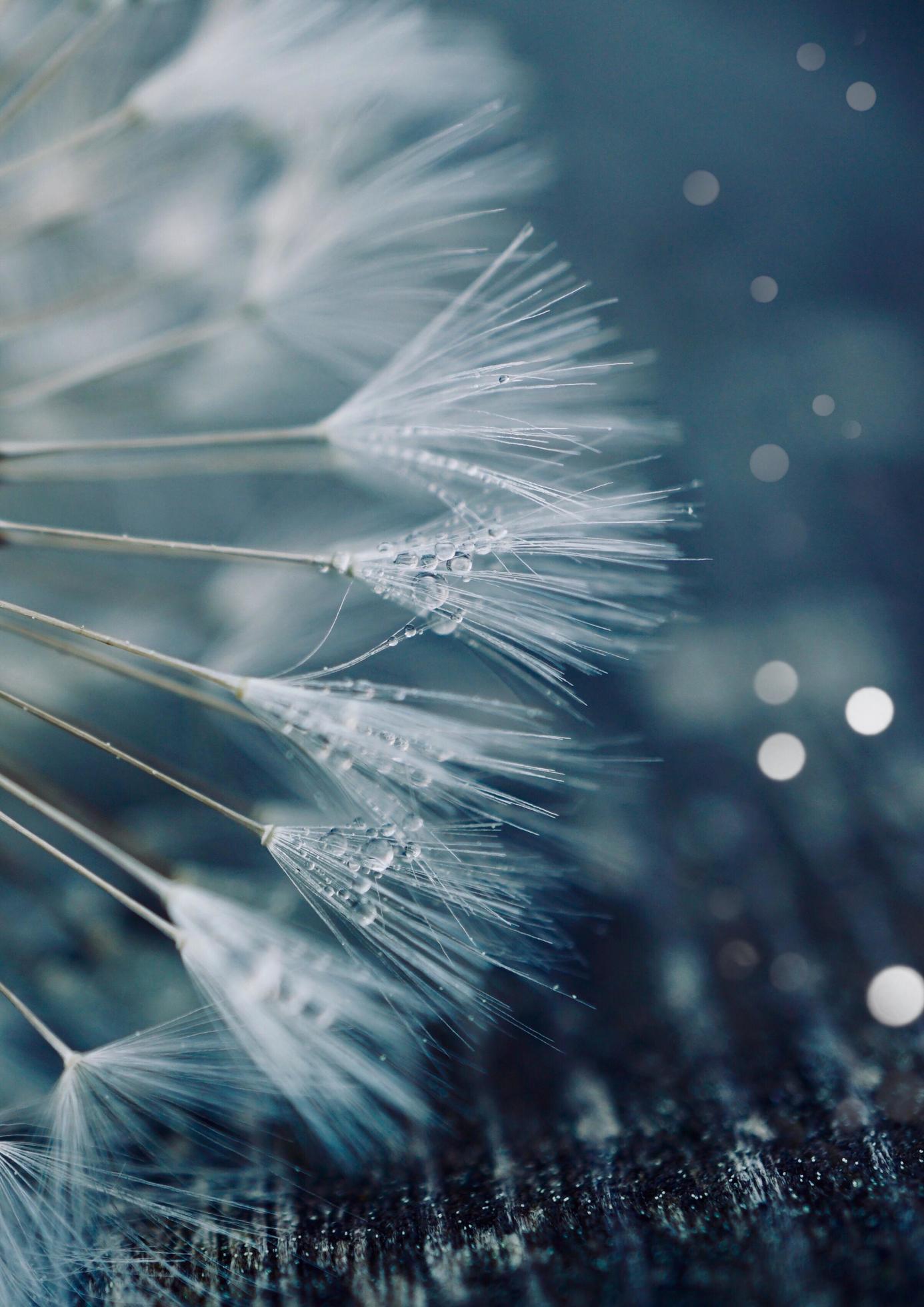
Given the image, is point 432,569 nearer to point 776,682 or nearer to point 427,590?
point 427,590

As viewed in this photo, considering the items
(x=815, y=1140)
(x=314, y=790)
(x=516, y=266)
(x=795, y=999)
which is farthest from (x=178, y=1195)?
(x=516, y=266)

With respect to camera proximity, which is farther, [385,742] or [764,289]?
[764,289]

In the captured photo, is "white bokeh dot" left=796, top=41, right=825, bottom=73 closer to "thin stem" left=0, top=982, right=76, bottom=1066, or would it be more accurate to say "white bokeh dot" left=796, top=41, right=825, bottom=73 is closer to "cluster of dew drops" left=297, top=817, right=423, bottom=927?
"cluster of dew drops" left=297, top=817, right=423, bottom=927

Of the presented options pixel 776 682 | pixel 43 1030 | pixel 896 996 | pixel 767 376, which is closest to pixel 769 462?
pixel 767 376

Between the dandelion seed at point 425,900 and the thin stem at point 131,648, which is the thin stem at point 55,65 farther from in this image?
the dandelion seed at point 425,900

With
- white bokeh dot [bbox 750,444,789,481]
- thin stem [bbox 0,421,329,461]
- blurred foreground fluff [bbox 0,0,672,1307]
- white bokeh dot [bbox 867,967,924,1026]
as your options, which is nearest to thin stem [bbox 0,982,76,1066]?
blurred foreground fluff [bbox 0,0,672,1307]

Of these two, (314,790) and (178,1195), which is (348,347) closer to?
(314,790)

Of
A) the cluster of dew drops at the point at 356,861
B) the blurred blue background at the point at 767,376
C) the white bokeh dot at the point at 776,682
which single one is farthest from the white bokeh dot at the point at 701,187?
the cluster of dew drops at the point at 356,861
